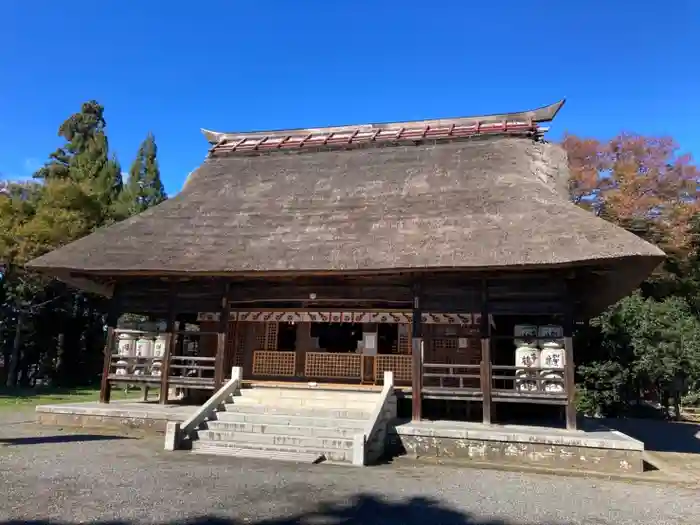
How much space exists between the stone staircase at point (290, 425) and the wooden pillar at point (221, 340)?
634mm

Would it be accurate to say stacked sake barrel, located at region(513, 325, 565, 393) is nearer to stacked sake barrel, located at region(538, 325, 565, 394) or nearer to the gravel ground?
stacked sake barrel, located at region(538, 325, 565, 394)

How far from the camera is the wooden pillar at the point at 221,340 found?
1219cm

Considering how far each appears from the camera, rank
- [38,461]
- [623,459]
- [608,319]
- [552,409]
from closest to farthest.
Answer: [38,461] → [623,459] → [552,409] → [608,319]

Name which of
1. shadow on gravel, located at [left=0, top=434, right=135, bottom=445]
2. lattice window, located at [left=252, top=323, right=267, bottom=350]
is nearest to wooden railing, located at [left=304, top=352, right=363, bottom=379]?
lattice window, located at [left=252, top=323, right=267, bottom=350]

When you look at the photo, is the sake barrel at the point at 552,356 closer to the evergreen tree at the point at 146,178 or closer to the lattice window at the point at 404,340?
the lattice window at the point at 404,340

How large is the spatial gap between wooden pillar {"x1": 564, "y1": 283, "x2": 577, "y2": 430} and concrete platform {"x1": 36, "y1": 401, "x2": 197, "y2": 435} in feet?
25.0

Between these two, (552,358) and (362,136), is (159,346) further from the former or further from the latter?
(362,136)

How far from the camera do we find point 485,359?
10672mm

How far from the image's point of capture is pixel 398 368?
13.5 metres

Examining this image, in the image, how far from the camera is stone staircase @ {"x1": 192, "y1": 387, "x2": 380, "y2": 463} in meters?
9.16

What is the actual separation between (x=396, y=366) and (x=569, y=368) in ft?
14.8

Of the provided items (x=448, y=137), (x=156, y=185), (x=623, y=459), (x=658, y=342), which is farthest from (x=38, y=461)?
(x=156, y=185)

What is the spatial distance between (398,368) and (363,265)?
3.94 m

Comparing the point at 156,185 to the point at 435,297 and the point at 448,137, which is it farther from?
the point at 435,297
